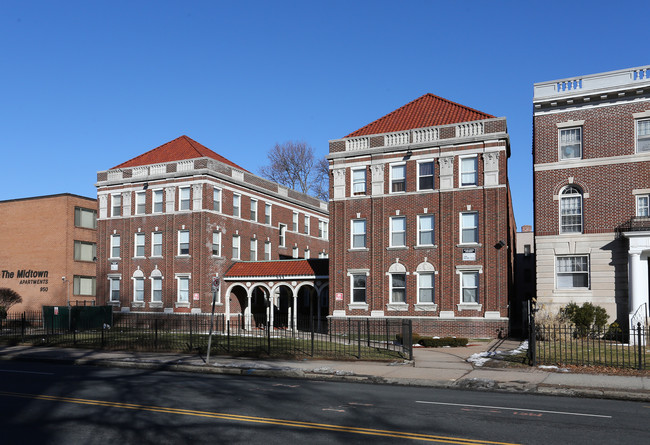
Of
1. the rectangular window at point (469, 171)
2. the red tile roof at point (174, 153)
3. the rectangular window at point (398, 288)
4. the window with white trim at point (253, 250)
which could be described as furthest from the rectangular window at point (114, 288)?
the rectangular window at point (469, 171)

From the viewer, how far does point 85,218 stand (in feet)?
172

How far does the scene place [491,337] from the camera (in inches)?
1276

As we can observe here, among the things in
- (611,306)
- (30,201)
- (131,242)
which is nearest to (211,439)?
(611,306)

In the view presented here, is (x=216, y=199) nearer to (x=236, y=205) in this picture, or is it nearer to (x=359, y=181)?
(x=236, y=205)

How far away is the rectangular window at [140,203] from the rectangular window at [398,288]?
67.2ft

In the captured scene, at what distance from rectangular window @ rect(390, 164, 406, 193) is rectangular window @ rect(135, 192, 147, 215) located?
1980cm

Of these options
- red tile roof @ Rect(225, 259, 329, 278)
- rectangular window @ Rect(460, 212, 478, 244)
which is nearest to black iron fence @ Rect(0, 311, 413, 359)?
red tile roof @ Rect(225, 259, 329, 278)

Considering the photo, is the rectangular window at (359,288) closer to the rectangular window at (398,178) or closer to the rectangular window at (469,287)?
the rectangular window at (398,178)

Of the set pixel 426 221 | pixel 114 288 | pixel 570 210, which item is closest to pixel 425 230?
pixel 426 221

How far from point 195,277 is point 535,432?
35270mm

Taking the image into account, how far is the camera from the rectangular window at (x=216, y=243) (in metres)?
43.8

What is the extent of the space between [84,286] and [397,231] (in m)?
30.0

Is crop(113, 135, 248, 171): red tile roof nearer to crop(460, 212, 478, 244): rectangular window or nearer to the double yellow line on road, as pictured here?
crop(460, 212, 478, 244): rectangular window

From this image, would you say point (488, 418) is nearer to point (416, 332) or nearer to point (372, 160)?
→ point (416, 332)
